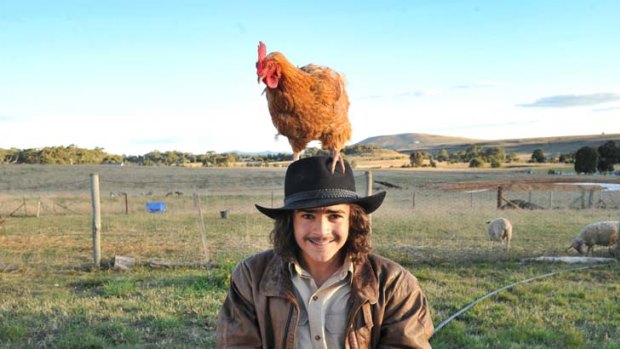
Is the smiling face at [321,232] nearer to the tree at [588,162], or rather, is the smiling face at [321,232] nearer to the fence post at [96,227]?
the fence post at [96,227]

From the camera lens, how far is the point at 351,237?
2.14 meters

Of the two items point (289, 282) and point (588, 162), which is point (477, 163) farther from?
point (289, 282)

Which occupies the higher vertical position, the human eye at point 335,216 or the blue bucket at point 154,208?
the human eye at point 335,216

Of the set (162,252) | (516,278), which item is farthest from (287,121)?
(162,252)

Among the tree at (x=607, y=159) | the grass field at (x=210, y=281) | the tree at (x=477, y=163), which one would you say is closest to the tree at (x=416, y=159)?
the tree at (x=477, y=163)

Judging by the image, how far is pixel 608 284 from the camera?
6.62m

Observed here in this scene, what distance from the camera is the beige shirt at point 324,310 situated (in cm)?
193

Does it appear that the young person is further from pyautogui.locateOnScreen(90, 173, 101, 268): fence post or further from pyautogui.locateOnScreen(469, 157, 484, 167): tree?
pyautogui.locateOnScreen(469, 157, 484, 167): tree

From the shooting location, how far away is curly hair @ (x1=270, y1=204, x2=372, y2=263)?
82.7 inches

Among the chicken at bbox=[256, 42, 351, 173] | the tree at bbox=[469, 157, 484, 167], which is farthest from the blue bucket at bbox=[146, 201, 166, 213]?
the tree at bbox=[469, 157, 484, 167]

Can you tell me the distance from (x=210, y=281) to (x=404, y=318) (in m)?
4.77

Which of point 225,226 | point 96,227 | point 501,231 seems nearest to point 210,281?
point 96,227

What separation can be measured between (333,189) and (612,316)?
4582 mm

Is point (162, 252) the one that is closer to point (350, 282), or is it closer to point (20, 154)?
point (350, 282)
